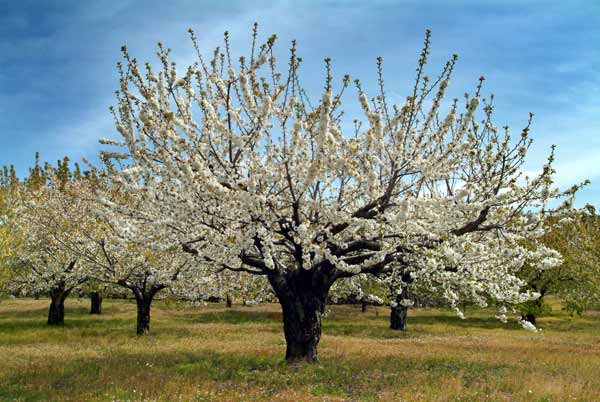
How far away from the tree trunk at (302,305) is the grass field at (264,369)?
0.69 metres

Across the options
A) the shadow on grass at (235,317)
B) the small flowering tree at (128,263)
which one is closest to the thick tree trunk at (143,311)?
the small flowering tree at (128,263)

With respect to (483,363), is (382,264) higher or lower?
higher

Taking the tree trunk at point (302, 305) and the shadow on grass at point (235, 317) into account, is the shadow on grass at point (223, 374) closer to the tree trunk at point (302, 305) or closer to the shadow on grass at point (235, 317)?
the tree trunk at point (302, 305)

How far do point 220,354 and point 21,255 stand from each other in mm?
17693

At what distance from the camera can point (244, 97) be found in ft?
39.9

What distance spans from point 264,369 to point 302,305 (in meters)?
2.37

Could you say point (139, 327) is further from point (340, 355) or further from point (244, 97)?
point (244, 97)

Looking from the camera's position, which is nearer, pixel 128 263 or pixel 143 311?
pixel 128 263

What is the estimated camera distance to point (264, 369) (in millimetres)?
15375

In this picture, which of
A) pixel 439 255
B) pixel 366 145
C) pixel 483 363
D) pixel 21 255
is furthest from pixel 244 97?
pixel 21 255

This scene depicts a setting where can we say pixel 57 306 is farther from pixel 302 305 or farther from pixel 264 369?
pixel 302 305

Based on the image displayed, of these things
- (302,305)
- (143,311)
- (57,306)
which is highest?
(302,305)

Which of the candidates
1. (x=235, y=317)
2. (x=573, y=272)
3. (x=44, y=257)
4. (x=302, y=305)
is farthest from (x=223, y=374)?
(x=573, y=272)

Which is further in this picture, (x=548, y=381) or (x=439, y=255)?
(x=548, y=381)
